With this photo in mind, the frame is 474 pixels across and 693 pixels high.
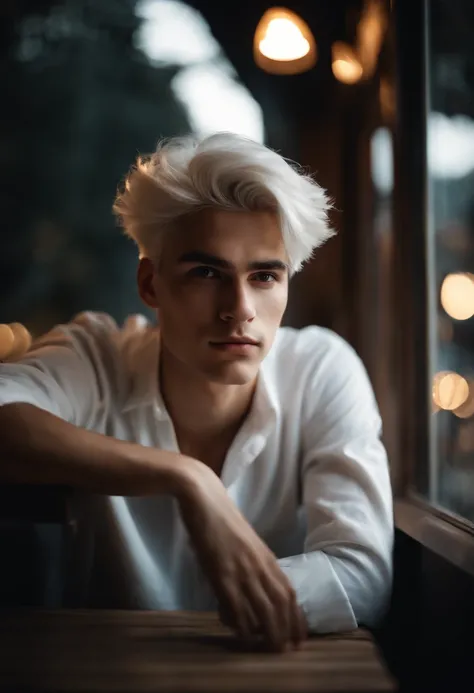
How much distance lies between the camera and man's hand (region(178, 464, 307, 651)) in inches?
34.3

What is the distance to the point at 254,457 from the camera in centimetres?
129

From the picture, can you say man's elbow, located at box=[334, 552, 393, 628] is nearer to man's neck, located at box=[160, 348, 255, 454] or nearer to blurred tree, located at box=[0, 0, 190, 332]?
man's neck, located at box=[160, 348, 255, 454]

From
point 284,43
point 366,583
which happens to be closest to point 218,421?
point 366,583

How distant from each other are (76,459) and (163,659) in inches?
12.5

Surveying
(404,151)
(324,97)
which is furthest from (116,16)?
(404,151)

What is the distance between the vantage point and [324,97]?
238 cm

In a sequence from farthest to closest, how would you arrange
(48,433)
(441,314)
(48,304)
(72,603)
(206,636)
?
(48,304)
(441,314)
(72,603)
(48,433)
(206,636)

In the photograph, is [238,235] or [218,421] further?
[218,421]

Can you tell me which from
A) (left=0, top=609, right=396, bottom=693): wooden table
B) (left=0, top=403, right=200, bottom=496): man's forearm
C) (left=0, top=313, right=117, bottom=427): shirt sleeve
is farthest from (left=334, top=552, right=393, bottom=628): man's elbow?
(left=0, top=313, right=117, bottom=427): shirt sleeve

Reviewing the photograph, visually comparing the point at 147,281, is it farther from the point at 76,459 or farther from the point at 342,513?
the point at 342,513

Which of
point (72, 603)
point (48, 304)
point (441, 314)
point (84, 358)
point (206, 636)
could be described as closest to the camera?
point (206, 636)

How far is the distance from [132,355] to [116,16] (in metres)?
1.62

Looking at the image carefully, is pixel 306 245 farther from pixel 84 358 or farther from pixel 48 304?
pixel 48 304

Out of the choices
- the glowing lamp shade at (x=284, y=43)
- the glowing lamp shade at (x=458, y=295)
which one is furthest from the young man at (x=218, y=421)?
the glowing lamp shade at (x=284, y=43)
